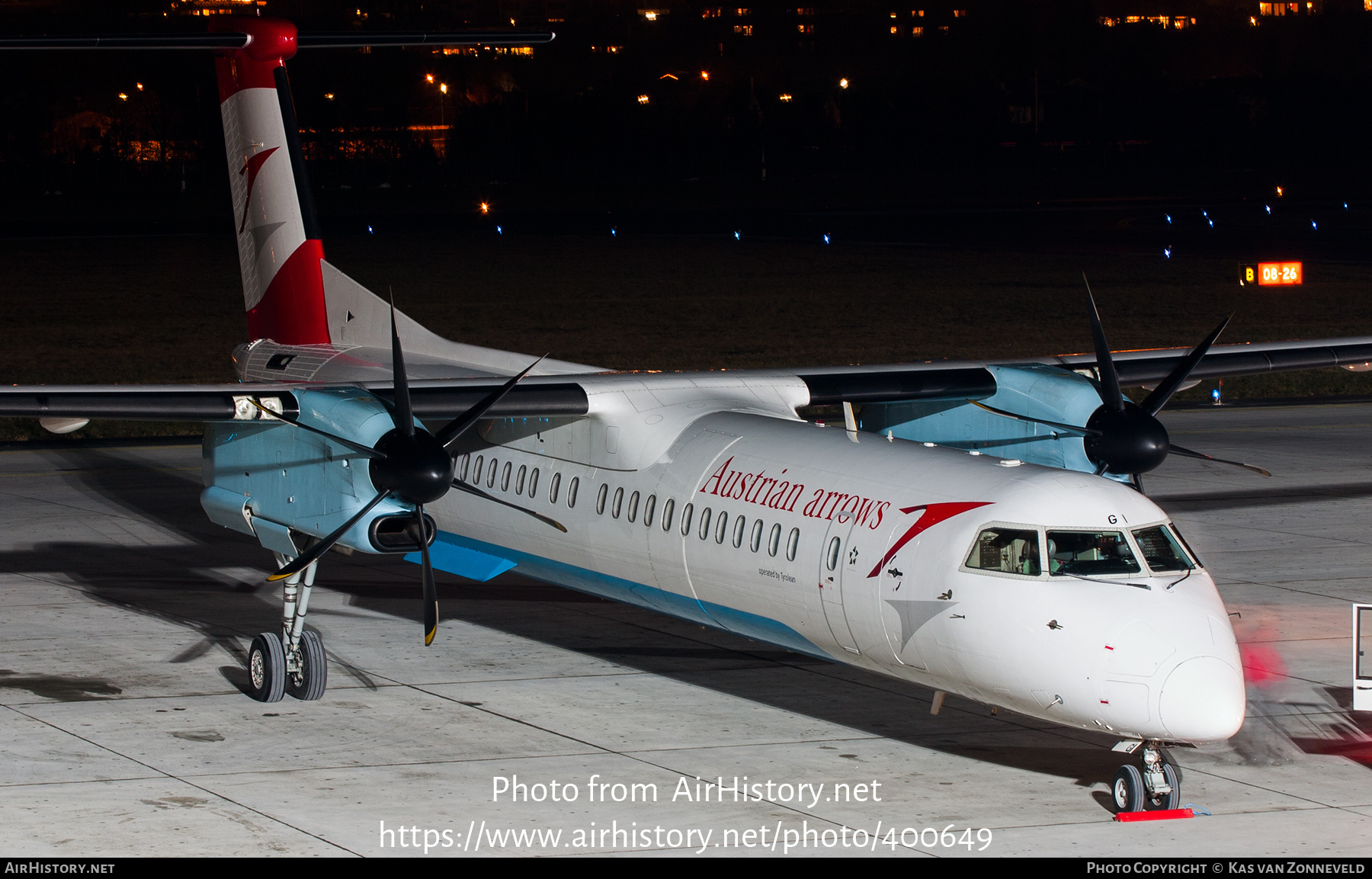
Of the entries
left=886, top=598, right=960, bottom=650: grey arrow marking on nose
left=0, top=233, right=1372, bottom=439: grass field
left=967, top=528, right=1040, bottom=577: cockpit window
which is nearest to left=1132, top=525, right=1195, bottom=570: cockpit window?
left=967, top=528, right=1040, bottom=577: cockpit window

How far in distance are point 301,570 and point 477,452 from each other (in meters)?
3.10

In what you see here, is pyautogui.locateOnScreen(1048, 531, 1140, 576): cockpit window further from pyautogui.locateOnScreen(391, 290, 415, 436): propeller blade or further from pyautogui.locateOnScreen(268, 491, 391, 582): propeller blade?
pyautogui.locateOnScreen(268, 491, 391, 582): propeller blade

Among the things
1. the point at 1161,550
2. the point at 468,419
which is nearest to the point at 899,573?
the point at 1161,550

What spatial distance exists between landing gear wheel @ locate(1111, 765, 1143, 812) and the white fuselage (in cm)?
63

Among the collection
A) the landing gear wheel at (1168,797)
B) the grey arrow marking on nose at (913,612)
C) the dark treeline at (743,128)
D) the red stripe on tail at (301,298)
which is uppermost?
the dark treeline at (743,128)

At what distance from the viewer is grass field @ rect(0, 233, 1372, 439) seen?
44781 mm

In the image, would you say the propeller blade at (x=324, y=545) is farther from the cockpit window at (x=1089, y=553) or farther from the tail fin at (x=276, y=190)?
the tail fin at (x=276, y=190)

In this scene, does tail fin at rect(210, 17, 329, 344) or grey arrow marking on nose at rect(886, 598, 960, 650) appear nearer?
grey arrow marking on nose at rect(886, 598, 960, 650)

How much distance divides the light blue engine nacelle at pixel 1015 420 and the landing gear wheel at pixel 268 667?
7.28 m

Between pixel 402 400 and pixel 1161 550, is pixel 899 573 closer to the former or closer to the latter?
pixel 1161 550

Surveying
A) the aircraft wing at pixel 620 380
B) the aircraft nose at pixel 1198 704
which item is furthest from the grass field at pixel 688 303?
the aircraft nose at pixel 1198 704

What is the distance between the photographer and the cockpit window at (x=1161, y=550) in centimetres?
1252

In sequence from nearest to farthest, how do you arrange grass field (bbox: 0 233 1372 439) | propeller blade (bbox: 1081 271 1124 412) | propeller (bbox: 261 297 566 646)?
propeller (bbox: 261 297 566 646) → propeller blade (bbox: 1081 271 1124 412) → grass field (bbox: 0 233 1372 439)

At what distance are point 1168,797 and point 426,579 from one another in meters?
6.76
